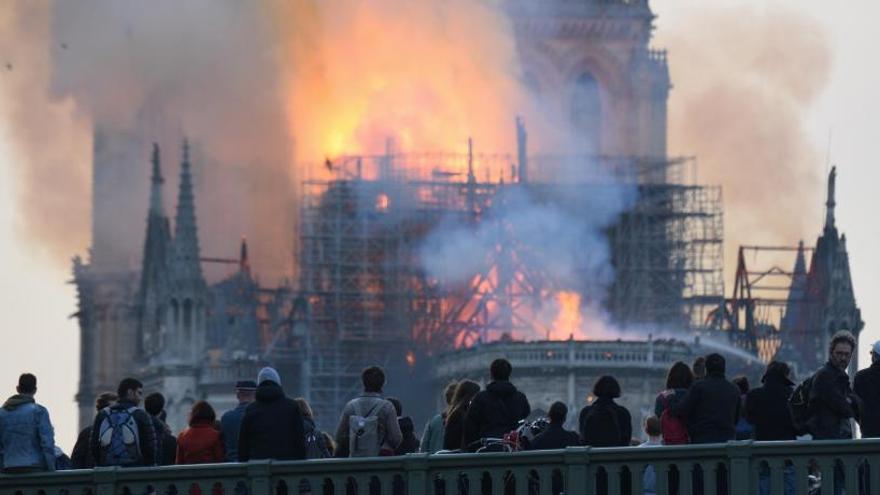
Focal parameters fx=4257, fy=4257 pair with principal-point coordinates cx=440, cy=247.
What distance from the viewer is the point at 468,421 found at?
47281 millimetres

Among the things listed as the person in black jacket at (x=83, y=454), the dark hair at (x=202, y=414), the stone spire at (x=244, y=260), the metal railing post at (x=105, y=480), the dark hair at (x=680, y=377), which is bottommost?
the metal railing post at (x=105, y=480)

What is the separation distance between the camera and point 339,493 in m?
44.6

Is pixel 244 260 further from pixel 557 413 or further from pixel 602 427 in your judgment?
pixel 602 427

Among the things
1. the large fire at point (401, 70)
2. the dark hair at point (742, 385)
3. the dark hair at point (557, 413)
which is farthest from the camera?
the large fire at point (401, 70)

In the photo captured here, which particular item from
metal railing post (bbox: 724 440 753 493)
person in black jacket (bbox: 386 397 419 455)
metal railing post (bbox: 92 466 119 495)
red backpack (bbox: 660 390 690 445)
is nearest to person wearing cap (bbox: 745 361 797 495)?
red backpack (bbox: 660 390 690 445)

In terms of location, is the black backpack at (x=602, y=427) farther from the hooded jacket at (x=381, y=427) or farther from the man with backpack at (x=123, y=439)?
the man with backpack at (x=123, y=439)

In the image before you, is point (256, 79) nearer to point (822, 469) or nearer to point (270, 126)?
point (270, 126)

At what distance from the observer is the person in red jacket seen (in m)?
46.9

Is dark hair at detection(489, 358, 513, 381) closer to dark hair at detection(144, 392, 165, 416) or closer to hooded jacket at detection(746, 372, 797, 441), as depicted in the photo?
hooded jacket at detection(746, 372, 797, 441)

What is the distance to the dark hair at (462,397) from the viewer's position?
157 ft

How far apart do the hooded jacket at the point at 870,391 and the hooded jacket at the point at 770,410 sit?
82 cm

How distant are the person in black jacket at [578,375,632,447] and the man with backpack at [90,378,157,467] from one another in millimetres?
4775

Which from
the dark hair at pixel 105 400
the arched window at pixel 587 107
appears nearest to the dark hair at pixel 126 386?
the dark hair at pixel 105 400

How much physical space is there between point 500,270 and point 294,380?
27.4ft
